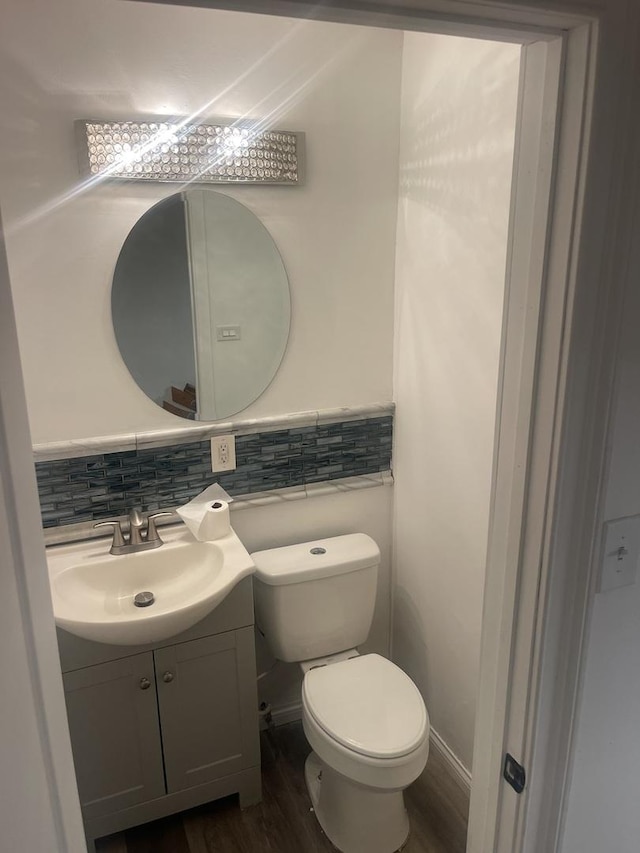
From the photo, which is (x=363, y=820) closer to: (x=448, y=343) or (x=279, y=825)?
(x=279, y=825)

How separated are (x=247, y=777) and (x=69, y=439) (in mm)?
1202

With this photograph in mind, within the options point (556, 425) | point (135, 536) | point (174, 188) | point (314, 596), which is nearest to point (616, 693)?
point (556, 425)

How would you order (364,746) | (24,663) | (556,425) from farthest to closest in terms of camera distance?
(364,746) < (556,425) < (24,663)

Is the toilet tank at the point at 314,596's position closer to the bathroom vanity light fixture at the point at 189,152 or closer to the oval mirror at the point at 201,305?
the oval mirror at the point at 201,305

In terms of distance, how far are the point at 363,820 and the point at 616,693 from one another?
1.16 meters

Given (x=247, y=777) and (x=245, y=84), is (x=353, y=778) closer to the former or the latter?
(x=247, y=777)

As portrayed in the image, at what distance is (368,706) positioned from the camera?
180cm

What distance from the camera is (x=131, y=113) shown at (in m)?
1.70

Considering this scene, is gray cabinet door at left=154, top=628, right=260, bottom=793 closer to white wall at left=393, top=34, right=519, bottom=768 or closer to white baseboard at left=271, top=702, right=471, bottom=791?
white baseboard at left=271, top=702, right=471, bottom=791

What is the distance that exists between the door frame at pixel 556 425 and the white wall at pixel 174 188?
3.91ft

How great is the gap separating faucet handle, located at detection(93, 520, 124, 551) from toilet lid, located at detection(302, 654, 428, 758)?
71 centimetres

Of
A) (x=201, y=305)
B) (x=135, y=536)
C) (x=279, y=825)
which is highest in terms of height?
(x=201, y=305)

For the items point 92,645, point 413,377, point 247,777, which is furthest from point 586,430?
point 247,777

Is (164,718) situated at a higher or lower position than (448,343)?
lower
